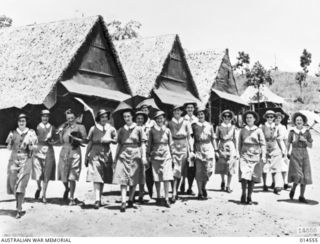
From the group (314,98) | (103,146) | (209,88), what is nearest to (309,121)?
(103,146)

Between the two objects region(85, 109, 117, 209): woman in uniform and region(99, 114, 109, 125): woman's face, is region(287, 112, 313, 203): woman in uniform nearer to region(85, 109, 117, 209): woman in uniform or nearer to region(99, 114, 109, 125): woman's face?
region(85, 109, 117, 209): woman in uniform

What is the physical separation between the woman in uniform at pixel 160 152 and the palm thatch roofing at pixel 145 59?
37.8ft

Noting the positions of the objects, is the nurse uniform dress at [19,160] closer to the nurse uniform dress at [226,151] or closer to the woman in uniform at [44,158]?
the woman in uniform at [44,158]

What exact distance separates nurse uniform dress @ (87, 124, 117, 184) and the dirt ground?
20.6 inches

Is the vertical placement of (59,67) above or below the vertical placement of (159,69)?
below

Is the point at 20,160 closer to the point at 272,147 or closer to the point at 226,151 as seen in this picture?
the point at 226,151

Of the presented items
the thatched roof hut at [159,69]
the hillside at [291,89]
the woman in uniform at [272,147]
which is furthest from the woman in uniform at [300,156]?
the hillside at [291,89]

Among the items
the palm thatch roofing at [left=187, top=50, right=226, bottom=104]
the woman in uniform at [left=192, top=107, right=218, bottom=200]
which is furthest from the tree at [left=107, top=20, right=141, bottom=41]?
the woman in uniform at [left=192, top=107, right=218, bottom=200]

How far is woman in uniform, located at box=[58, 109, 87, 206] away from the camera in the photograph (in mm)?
7043

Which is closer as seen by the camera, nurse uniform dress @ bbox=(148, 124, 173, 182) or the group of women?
the group of women

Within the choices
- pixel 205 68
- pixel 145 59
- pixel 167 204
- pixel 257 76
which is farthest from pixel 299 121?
pixel 257 76

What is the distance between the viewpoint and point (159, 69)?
64.8 feet

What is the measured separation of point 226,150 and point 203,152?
0.97 metres

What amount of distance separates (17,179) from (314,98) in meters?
46.1
